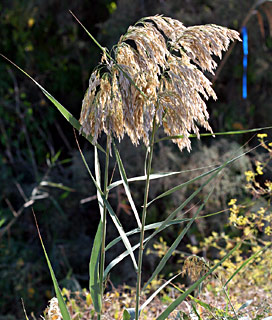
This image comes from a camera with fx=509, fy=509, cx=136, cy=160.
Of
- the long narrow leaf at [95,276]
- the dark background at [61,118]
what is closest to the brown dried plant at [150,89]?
the long narrow leaf at [95,276]

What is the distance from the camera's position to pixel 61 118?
5.04 metres

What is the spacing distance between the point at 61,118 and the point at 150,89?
3991mm

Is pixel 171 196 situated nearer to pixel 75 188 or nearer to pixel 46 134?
pixel 75 188

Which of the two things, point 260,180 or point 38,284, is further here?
point 38,284

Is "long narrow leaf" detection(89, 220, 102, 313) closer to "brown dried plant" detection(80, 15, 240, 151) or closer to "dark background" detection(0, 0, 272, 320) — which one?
"brown dried plant" detection(80, 15, 240, 151)

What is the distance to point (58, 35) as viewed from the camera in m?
5.10

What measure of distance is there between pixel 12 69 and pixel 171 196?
2242 millimetres

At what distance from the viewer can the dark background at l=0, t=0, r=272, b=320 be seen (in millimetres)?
4082

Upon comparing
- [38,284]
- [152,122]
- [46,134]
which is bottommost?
[38,284]

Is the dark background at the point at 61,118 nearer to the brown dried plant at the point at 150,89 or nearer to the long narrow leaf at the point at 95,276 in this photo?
the long narrow leaf at the point at 95,276

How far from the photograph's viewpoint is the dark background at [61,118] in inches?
161

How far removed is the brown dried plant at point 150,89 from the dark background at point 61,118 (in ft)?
8.20

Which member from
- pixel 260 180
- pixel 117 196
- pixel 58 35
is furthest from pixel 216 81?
pixel 58 35

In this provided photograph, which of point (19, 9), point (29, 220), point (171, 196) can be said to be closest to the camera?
point (171, 196)
